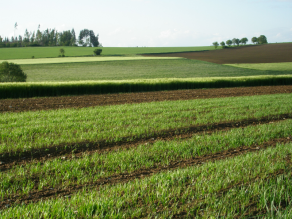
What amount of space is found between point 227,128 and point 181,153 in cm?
373

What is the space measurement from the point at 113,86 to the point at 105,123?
1374 cm

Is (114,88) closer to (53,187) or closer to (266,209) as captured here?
(53,187)

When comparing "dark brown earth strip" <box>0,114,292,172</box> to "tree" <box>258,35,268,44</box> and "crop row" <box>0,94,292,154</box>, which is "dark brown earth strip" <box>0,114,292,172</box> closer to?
"crop row" <box>0,94,292,154</box>

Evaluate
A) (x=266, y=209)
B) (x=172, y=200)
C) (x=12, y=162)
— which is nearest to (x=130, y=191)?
(x=172, y=200)

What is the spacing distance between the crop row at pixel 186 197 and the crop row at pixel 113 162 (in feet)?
2.53

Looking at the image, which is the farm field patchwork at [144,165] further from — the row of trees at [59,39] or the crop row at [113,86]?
the row of trees at [59,39]

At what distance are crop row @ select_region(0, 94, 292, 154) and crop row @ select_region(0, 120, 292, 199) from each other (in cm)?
148

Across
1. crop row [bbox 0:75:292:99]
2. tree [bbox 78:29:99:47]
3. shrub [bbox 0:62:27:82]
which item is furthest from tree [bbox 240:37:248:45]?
shrub [bbox 0:62:27:82]

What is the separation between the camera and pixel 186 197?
416 centimetres

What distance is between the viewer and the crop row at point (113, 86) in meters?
19.7

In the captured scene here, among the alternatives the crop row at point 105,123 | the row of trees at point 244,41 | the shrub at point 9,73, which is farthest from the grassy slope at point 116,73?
the row of trees at point 244,41

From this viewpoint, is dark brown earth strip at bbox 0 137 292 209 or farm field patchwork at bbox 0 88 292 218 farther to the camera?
dark brown earth strip at bbox 0 137 292 209

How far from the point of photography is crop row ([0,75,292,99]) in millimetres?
19719

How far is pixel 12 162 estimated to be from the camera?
615 centimetres
